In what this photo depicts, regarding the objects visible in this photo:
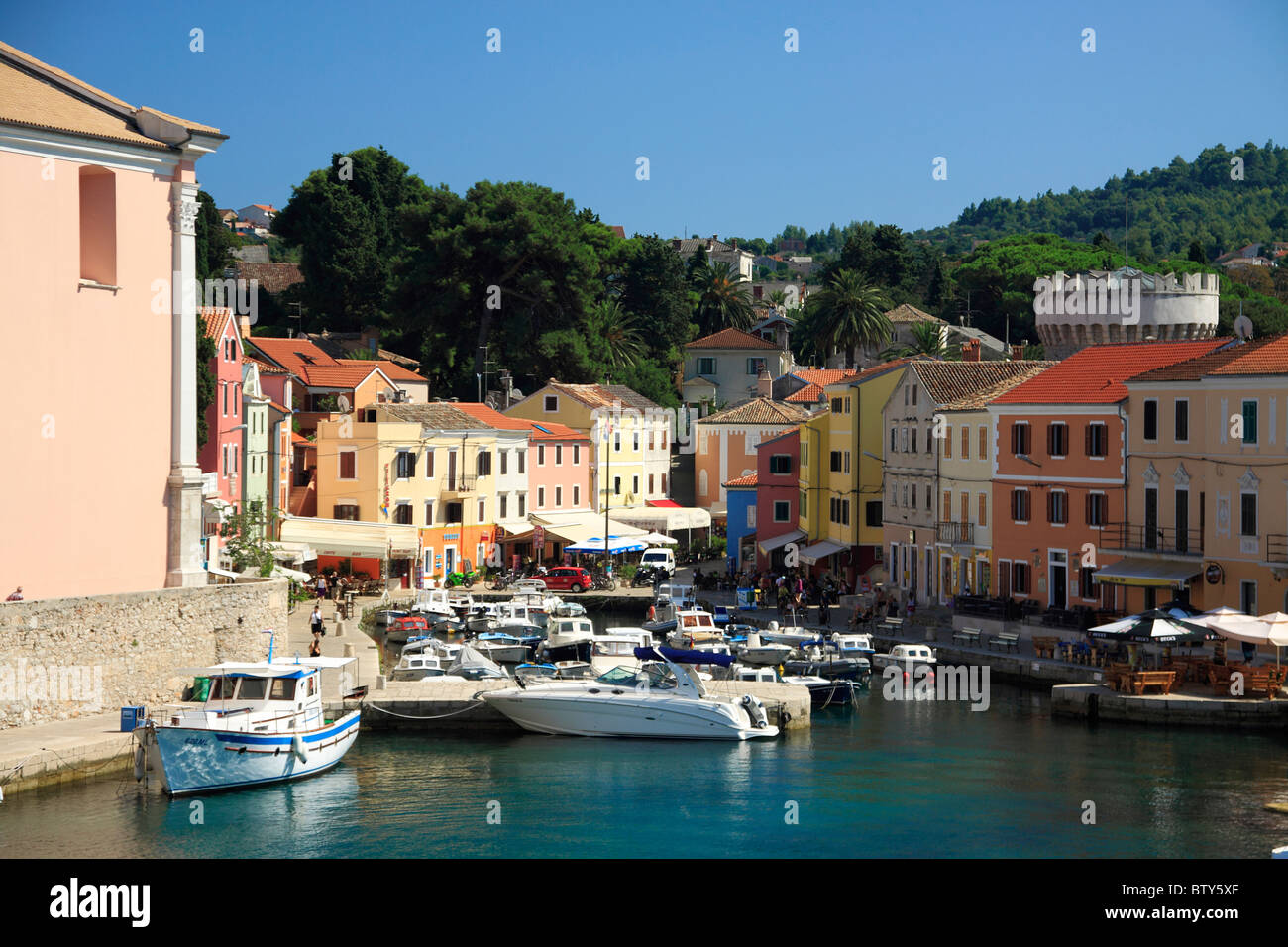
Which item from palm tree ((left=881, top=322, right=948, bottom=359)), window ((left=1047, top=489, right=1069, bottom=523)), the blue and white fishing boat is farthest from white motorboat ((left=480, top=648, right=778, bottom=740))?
palm tree ((left=881, top=322, right=948, bottom=359))

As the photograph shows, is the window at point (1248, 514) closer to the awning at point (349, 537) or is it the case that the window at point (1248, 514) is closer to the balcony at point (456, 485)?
the awning at point (349, 537)

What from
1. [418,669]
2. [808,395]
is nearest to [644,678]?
[418,669]

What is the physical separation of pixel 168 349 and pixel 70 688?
293 inches

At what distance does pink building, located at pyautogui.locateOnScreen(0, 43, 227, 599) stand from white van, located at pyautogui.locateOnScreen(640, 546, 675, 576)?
39.0 m

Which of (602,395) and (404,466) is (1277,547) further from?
(602,395)

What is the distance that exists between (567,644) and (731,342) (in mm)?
60194

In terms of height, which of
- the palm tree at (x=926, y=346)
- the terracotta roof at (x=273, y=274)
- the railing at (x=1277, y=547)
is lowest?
the railing at (x=1277, y=547)

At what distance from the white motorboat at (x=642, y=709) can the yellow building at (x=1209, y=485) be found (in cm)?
1344

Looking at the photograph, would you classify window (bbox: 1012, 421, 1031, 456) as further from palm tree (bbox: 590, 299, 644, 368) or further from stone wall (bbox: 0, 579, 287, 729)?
palm tree (bbox: 590, 299, 644, 368)

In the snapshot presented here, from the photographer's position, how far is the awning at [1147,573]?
4234 cm

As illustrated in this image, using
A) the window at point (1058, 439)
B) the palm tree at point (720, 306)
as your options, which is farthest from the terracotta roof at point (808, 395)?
the palm tree at point (720, 306)

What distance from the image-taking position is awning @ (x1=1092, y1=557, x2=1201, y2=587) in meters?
42.3

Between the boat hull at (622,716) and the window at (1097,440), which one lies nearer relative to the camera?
the boat hull at (622,716)
